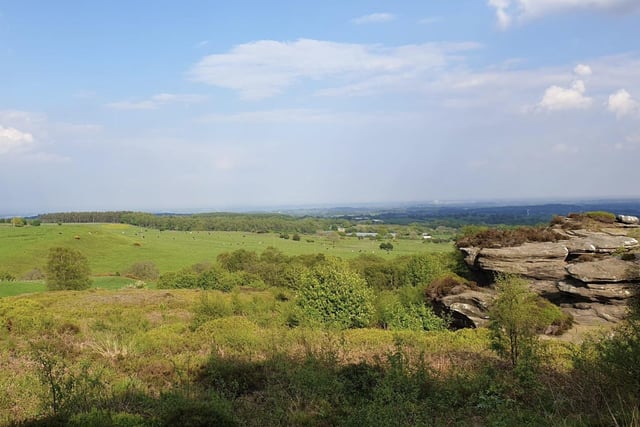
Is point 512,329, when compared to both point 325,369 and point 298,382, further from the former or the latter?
point 298,382

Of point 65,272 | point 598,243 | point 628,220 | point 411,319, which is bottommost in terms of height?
point 65,272

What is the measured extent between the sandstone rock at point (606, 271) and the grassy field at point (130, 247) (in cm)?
7819

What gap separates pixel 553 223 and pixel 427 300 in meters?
11.1

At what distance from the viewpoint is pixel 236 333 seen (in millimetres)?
14586

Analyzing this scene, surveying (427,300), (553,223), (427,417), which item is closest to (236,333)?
(427,417)

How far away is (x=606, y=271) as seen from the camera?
21.3 metres

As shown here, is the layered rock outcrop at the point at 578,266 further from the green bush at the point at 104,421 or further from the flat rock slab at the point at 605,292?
the green bush at the point at 104,421

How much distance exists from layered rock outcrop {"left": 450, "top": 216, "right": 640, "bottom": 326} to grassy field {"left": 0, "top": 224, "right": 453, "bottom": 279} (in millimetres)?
74315

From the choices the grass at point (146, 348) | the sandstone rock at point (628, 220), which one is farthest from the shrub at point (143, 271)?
the sandstone rock at point (628, 220)

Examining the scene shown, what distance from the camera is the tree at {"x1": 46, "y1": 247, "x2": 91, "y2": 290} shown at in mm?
54812

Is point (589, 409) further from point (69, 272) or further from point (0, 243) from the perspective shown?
point (0, 243)

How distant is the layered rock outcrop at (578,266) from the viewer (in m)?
21.0

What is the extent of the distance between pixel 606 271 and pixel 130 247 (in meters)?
106

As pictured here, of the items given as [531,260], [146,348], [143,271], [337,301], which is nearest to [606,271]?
[531,260]
